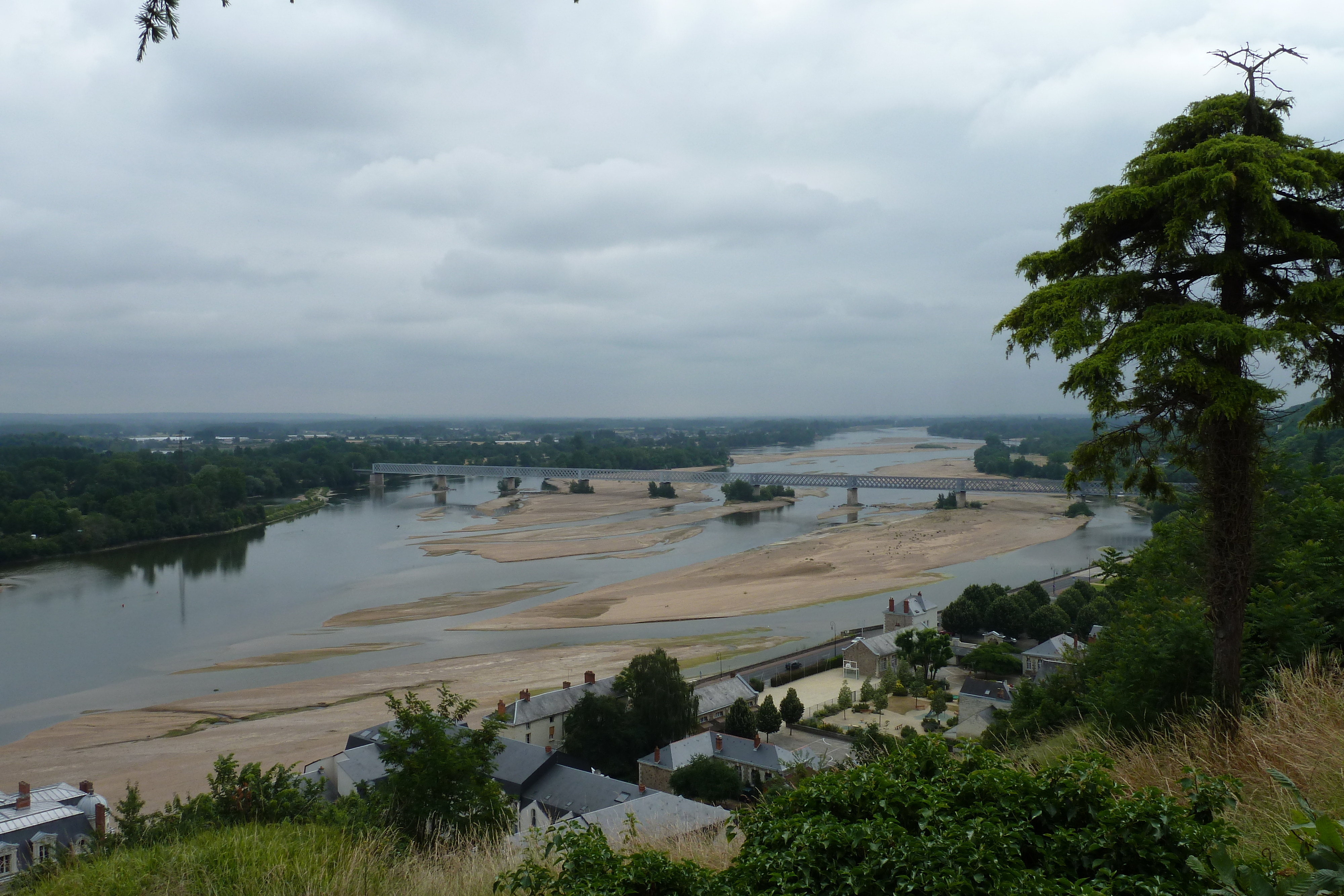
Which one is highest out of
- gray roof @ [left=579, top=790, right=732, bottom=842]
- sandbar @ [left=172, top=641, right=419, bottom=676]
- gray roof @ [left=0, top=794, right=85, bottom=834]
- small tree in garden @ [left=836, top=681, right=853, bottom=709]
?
gray roof @ [left=579, top=790, right=732, bottom=842]

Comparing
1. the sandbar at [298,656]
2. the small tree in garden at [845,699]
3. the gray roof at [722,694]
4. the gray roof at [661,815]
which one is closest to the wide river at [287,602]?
the sandbar at [298,656]

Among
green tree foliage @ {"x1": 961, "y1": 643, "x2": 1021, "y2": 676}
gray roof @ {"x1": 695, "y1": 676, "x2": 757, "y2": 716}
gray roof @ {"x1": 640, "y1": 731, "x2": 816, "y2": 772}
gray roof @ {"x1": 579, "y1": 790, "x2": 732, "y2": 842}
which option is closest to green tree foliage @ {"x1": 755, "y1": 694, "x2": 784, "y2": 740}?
gray roof @ {"x1": 695, "y1": 676, "x2": 757, "y2": 716}

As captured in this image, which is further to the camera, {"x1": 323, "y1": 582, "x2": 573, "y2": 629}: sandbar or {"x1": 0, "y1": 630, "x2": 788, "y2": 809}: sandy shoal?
{"x1": 323, "y1": 582, "x2": 573, "y2": 629}: sandbar

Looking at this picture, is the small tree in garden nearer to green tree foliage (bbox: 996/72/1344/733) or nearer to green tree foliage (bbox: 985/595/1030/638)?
green tree foliage (bbox: 985/595/1030/638)

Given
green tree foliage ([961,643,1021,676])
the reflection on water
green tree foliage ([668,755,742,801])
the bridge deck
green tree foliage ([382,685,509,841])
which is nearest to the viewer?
green tree foliage ([382,685,509,841])

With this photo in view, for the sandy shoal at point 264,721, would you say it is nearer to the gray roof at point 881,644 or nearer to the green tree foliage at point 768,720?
the gray roof at point 881,644

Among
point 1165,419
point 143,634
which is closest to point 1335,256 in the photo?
point 1165,419
